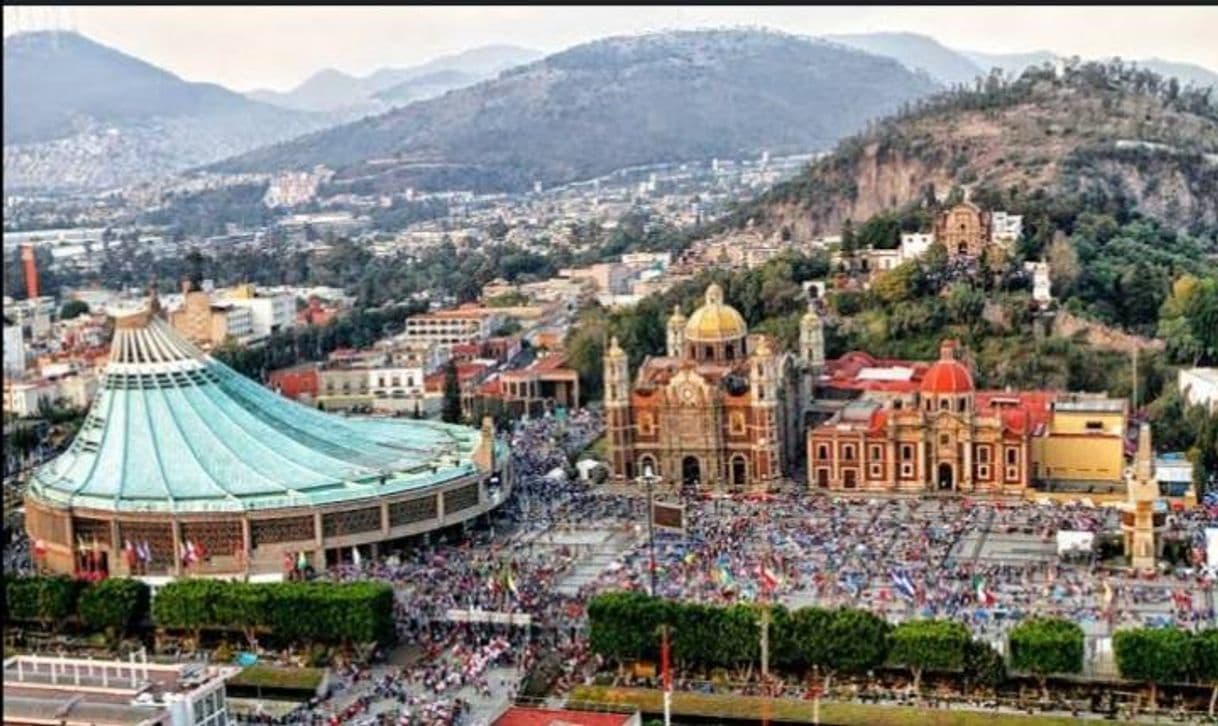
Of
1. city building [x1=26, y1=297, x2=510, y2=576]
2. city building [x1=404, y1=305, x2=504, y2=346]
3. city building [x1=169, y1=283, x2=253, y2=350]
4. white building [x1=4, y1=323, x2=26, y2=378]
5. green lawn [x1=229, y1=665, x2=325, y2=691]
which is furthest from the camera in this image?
city building [x1=404, y1=305, x2=504, y2=346]

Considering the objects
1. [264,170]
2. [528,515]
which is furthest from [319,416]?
[264,170]

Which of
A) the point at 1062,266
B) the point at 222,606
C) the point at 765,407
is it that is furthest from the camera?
the point at 1062,266

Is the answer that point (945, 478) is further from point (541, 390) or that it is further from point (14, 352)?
point (14, 352)

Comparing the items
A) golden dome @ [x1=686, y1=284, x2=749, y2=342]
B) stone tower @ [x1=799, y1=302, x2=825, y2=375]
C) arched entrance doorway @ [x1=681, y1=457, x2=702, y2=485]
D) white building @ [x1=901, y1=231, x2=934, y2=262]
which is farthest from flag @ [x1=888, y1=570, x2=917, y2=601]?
white building @ [x1=901, y1=231, x2=934, y2=262]

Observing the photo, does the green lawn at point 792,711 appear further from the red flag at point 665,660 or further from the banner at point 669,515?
the banner at point 669,515

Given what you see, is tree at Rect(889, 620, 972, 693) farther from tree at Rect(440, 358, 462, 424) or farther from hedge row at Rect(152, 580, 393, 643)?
tree at Rect(440, 358, 462, 424)

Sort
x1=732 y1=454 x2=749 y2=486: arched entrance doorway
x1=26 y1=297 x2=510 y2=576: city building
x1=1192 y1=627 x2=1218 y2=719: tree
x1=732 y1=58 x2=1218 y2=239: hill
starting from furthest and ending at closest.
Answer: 1. x1=732 y1=58 x2=1218 y2=239: hill
2. x1=732 y1=454 x2=749 y2=486: arched entrance doorway
3. x1=26 y1=297 x2=510 y2=576: city building
4. x1=1192 y1=627 x2=1218 y2=719: tree

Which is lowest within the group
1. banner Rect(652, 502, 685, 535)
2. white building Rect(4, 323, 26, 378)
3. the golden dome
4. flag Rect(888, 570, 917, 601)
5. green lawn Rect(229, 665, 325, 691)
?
green lawn Rect(229, 665, 325, 691)

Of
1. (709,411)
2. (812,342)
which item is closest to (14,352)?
(709,411)
